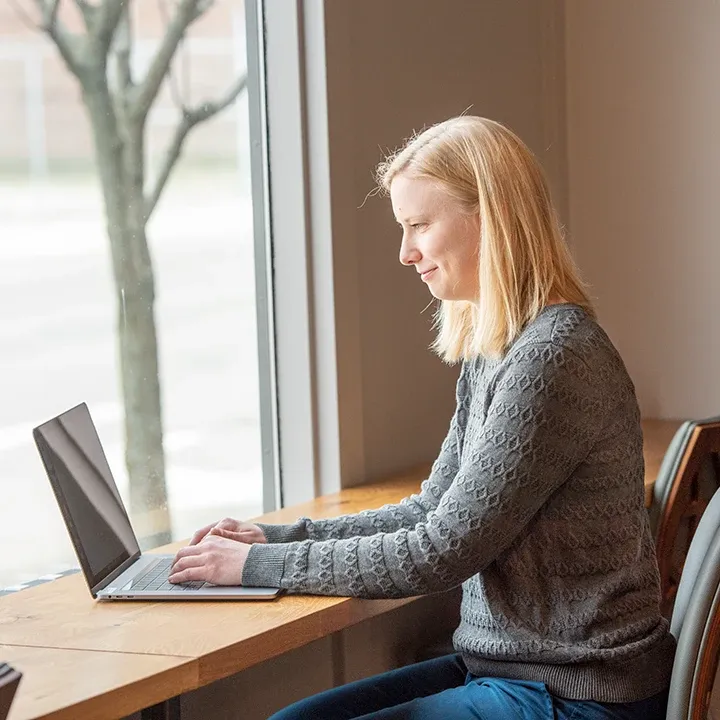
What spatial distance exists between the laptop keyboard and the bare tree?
635mm

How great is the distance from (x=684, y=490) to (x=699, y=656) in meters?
0.91

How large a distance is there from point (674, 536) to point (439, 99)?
1205 millimetres

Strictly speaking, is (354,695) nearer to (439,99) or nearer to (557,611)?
(557,611)

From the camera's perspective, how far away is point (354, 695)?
1.76m

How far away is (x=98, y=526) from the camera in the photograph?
70.9 inches

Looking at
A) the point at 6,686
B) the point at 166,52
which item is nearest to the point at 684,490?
the point at 166,52

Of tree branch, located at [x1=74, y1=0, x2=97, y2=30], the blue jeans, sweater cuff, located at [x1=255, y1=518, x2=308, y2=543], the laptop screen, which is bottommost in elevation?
the blue jeans

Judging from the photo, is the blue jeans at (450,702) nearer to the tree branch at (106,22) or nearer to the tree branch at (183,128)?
the tree branch at (183,128)

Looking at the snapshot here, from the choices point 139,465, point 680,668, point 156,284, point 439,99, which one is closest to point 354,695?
point 680,668

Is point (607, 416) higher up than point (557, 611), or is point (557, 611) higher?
point (607, 416)

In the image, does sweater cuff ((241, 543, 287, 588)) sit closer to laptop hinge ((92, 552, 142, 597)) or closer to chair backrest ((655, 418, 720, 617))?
laptop hinge ((92, 552, 142, 597))

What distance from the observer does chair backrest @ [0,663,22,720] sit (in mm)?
1092

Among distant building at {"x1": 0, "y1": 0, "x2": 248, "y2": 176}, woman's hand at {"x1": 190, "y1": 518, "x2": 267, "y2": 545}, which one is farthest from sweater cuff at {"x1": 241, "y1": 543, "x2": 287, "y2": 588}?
distant building at {"x1": 0, "y1": 0, "x2": 248, "y2": 176}

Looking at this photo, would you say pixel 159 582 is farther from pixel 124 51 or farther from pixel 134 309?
pixel 124 51
